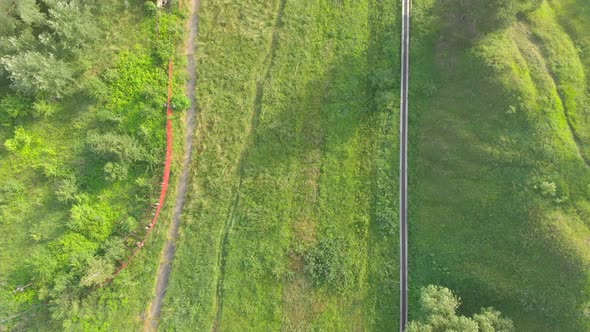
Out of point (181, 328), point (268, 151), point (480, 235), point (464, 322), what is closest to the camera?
point (464, 322)

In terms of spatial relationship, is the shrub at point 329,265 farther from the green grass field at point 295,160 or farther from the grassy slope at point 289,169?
the grassy slope at point 289,169

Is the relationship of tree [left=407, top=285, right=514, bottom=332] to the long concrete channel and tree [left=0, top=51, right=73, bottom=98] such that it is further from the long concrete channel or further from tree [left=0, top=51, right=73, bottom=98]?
tree [left=0, top=51, right=73, bottom=98]

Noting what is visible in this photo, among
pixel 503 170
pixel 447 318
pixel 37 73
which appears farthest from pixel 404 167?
pixel 37 73

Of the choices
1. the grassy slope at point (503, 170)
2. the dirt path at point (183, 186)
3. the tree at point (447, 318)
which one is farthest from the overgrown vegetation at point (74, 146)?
the tree at point (447, 318)

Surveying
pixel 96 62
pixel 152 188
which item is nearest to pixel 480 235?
pixel 152 188

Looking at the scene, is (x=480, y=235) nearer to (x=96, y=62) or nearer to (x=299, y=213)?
(x=299, y=213)

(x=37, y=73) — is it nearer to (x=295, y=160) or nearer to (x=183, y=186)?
(x=183, y=186)
